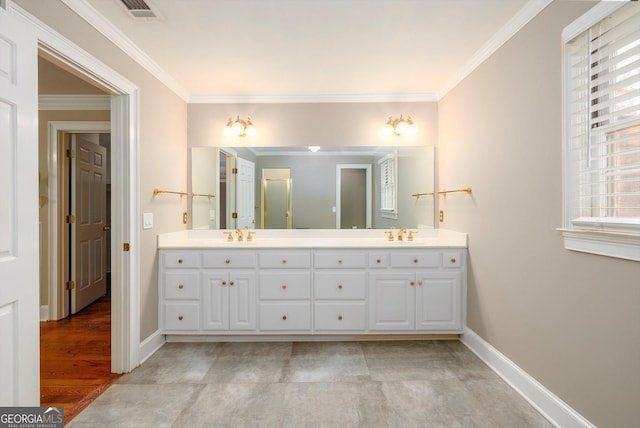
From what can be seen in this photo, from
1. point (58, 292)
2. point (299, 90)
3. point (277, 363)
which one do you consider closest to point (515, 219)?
point (277, 363)

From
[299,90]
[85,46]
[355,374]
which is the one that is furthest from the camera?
[299,90]

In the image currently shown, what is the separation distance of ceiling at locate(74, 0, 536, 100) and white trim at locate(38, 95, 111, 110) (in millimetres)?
1016

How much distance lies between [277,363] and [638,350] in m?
2.11

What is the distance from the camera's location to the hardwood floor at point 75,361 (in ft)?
6.89

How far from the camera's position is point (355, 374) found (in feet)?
7.79

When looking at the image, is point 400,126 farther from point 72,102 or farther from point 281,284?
point 72,102

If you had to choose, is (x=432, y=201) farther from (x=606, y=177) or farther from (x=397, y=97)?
(x=606, y=177)

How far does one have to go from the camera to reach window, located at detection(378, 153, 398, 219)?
3402 mm

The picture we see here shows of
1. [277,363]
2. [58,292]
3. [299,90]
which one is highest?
[299,90]

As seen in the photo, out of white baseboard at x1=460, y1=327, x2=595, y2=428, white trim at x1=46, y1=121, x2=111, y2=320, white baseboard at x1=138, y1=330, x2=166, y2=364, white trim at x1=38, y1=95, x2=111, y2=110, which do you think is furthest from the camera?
white trim at x1=46, y1=121, x2=111, y2=320

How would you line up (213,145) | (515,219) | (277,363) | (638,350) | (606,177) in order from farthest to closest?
(213,145) < (277,363) < (515,219) < (606,177) < (638,350)

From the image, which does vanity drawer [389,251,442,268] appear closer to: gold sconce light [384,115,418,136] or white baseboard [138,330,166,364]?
gold sconce light [384,115,418,136]

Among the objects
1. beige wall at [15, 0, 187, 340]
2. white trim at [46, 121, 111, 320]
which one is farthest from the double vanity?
white trim at [46, 121, 111, 320]

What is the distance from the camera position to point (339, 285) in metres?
2.89
